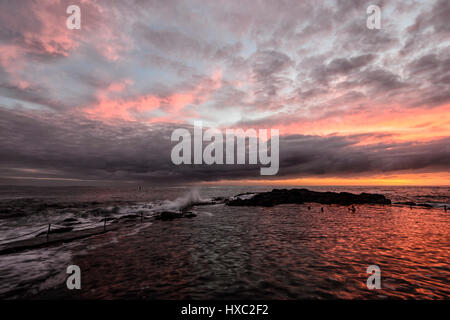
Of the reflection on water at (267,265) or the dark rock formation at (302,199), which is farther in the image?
the dark rock formation at (302,199)

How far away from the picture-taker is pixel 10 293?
10227 mm

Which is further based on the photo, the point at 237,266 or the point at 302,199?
the point at 302,199

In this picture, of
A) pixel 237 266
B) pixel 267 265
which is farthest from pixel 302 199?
pixel 237 266

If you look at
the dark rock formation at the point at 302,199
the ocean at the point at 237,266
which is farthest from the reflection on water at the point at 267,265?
the dark rock formation at the point at 302,199

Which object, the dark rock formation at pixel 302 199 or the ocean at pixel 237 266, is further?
the dark rock formation at pixel 302 199

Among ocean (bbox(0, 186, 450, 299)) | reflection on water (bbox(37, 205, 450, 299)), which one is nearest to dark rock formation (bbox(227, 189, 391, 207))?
ocean (bbox(0, 186, 450, 299))

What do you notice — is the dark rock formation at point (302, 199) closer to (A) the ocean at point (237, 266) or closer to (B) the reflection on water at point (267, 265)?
(A) the ocean at point (237, 266)

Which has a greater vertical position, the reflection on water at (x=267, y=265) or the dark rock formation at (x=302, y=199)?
the reflection on water at (x=267, y=265)

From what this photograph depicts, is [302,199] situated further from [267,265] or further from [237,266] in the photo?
[237,266]

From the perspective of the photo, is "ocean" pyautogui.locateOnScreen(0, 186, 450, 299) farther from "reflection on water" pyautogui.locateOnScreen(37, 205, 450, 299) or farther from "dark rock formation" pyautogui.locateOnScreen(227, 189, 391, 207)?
"dark rock formation" pyautogui.locateOnScreen(227, 189, 391, 207)
